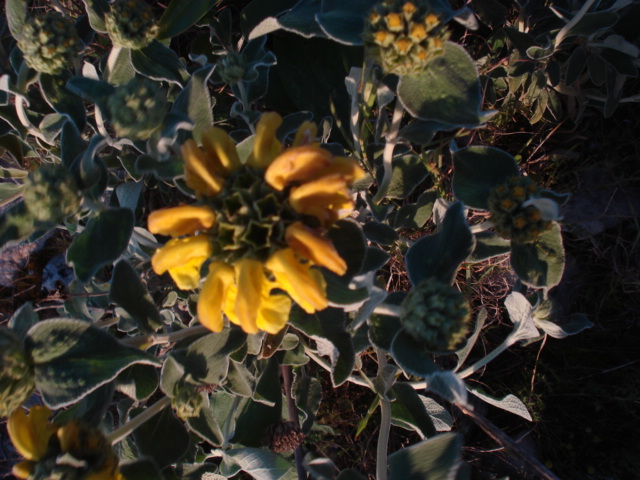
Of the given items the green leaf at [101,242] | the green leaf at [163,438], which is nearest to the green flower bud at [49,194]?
the green leaf at [101,242]

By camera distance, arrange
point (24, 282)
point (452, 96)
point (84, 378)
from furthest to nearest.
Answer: point (24, 282) → point (452, 96) → point (84, 378)

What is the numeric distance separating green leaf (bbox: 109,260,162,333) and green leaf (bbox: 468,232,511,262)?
4.38 feet

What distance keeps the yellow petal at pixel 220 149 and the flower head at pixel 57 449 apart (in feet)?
3.17

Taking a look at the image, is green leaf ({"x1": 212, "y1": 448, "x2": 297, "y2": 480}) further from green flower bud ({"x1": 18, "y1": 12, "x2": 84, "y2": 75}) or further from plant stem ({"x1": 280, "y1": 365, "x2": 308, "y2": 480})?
green flower bud ({"x1": 18, "y1": 12, "x2": 84, "y2": 75})

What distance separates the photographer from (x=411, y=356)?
171 centimetres

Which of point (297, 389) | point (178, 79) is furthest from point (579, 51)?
point (297, 389)

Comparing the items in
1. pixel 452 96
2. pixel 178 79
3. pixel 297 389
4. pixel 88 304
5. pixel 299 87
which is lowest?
pixel 297 389

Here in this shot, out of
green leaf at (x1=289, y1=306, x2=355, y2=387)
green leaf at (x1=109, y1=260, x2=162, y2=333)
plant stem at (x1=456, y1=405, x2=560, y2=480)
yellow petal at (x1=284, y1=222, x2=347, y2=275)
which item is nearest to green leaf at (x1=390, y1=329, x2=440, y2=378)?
green leaf at (x1=289, y1=306, x2=355, y2=387)

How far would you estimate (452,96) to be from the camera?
1762mm

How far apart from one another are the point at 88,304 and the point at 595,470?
327 centimetres

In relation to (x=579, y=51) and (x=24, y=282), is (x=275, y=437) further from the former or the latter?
(x=579, y=51)

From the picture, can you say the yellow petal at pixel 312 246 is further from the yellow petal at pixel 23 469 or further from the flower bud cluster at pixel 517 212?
the yellow petal at pixel 23 469

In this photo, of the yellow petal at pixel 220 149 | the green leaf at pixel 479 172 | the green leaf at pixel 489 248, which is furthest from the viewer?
the green leaf at pixel 489 248

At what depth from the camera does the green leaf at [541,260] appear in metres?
2.00
